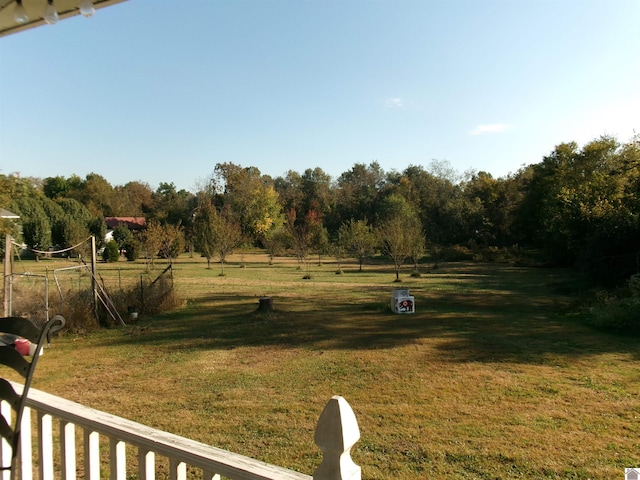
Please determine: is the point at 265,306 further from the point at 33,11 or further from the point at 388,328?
the point at 33,11

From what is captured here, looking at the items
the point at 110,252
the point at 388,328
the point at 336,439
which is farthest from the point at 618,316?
the point at 110,252

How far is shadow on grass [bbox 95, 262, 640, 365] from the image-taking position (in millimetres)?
8609

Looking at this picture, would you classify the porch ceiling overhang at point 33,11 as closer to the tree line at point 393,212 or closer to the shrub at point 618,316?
the tree line at point 393,212

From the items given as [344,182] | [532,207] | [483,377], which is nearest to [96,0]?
[483,377]

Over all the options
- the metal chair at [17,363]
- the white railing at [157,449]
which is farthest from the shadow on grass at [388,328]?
the metal chair at [17,363]

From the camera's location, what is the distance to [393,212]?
48906 millimetres

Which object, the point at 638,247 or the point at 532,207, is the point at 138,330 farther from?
the point at 532,207

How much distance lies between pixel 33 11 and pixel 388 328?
963 centimetres

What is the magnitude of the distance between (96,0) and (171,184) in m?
85.9

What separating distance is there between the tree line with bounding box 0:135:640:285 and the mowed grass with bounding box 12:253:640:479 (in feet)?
15.7

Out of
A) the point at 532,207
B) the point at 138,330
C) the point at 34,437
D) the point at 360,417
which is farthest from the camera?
the point at 532,207

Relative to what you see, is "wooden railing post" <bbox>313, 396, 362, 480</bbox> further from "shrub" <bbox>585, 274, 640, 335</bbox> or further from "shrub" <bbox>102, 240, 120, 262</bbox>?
"shrub" <bbox>102, 240, 120, 262</bbox>

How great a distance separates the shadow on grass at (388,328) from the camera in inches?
339

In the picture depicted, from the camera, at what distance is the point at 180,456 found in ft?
5.07
